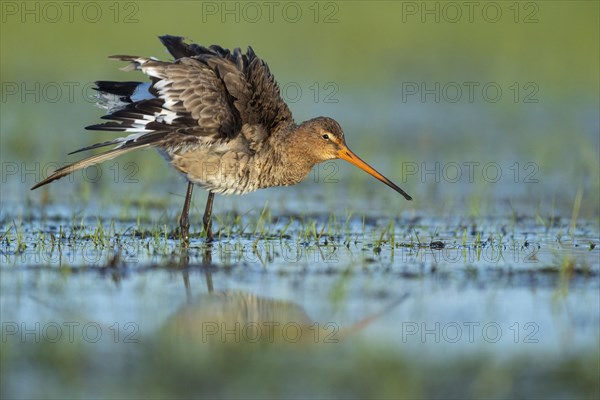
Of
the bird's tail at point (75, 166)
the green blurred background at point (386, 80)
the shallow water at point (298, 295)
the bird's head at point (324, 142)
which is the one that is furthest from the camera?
the green blurred background at point (386, 80)

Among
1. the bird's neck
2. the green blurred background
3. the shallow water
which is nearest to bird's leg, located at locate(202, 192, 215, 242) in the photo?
the shallow water

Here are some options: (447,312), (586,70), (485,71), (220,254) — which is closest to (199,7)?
(485,71)

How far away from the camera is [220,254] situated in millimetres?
8680

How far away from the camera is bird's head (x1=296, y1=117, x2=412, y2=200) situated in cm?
998

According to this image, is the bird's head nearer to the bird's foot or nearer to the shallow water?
the shallow water

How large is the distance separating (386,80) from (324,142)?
9.02 m

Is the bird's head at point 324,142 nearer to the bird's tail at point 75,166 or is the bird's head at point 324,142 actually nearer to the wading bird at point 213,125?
the wading bird at point 213,125

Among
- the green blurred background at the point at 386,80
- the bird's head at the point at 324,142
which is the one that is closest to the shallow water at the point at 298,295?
the bird's head at the point at 324,142

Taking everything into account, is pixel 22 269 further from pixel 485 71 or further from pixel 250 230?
pixel 485 71

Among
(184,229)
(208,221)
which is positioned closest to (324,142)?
(208,221)

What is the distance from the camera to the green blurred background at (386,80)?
1258cm

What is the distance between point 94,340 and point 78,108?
10.9 meters

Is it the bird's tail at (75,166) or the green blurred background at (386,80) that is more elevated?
the green blurred background at (386,80)

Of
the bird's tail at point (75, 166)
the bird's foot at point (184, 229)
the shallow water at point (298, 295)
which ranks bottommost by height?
the shallow water at point (298, 295)
